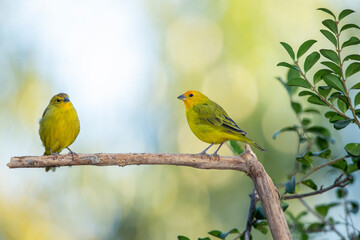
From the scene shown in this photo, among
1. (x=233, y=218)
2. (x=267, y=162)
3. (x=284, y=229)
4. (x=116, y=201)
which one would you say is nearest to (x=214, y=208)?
(x=233, y=218)

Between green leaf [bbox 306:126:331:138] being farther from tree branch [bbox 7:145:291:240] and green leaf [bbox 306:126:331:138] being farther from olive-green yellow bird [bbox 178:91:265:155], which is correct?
tree branch [bbox 7:145:291:240]

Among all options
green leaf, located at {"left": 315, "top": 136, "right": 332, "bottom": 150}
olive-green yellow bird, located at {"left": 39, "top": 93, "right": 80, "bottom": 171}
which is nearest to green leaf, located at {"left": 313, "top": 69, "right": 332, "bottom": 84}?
green leaf, located at {"left": 315, "top": 136, "right": 332, "bottom": 150}

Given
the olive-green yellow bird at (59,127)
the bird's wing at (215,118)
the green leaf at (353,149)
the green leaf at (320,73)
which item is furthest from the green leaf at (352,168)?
the olive-green yellow bird at (59,127)

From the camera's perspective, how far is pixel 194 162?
128 inches

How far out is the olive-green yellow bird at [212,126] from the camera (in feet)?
14.3

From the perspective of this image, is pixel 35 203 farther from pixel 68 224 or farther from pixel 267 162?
pixel 267 162

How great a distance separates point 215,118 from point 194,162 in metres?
1.35

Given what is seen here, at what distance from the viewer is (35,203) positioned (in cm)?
666

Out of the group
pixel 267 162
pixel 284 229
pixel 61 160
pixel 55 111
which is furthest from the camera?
pixel 267 162

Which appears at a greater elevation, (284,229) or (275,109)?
(275,109)

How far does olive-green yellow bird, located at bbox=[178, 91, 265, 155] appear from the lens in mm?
4355

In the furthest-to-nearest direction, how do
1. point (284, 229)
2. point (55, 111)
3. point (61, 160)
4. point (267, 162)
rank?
point (267, 162), point (55, 111), point (61, 160), point (284, 229)

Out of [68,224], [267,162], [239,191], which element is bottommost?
[68,224]

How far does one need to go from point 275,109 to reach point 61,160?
3918 mm
